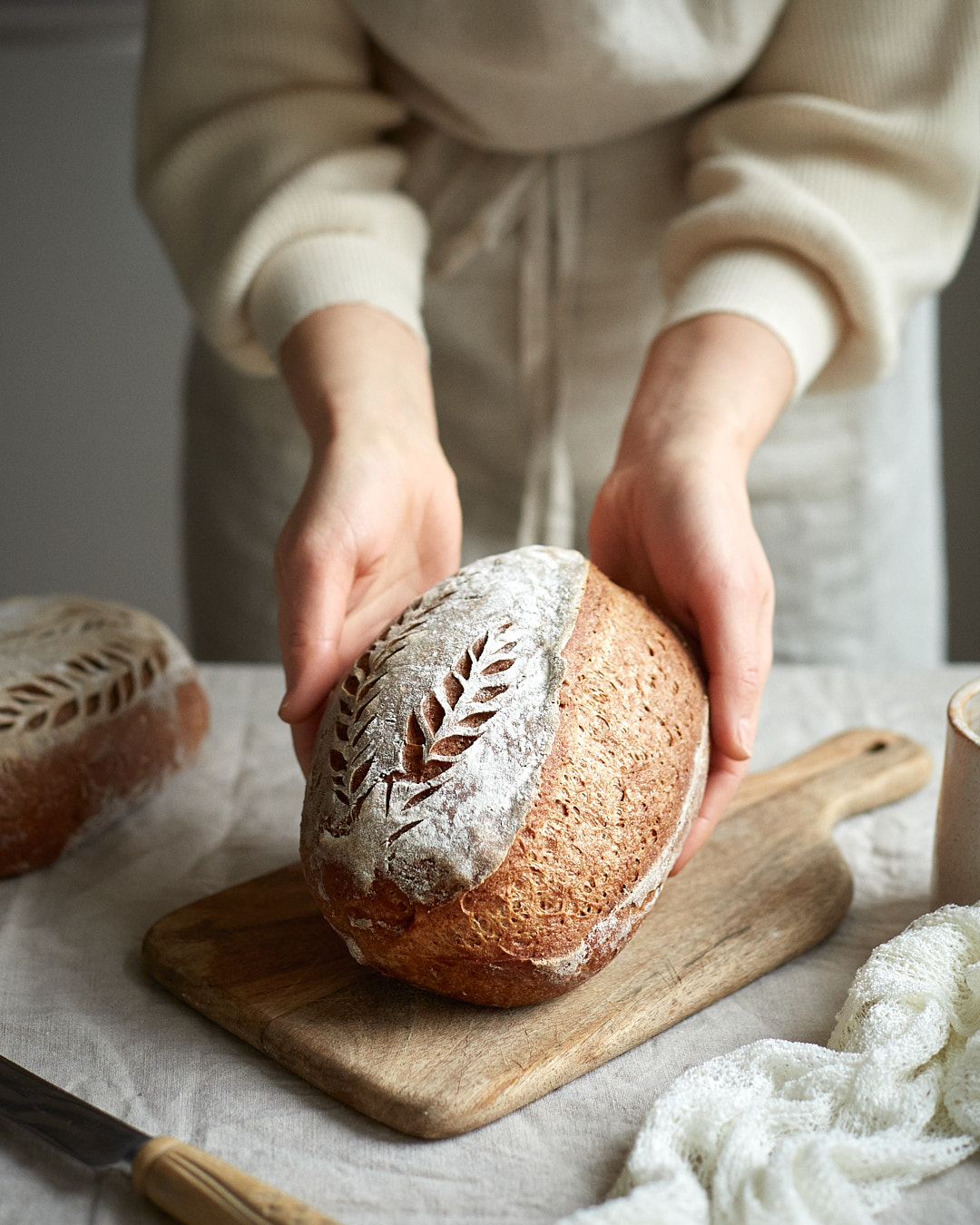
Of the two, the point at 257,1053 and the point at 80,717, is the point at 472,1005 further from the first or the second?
the point at 80,717

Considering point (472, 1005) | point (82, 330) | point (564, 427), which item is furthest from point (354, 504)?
point (82, 330)

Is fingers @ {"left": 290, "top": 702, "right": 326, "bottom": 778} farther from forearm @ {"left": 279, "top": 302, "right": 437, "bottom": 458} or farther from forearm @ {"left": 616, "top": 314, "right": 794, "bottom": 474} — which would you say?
forearm @ {"left": 616, "top": 314, "right": 794, "bottom": 474}

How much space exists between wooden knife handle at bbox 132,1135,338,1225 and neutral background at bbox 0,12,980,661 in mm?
3331

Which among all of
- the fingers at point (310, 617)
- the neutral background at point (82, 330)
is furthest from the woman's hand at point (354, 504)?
the neutral background at point (82, 330)

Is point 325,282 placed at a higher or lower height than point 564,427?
higher

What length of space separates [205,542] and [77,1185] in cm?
131

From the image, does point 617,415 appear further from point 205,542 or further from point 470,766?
point 470,766

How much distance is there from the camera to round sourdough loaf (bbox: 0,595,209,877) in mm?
1095

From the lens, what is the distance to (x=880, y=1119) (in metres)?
0.74

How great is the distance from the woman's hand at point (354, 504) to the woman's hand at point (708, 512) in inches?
7.5

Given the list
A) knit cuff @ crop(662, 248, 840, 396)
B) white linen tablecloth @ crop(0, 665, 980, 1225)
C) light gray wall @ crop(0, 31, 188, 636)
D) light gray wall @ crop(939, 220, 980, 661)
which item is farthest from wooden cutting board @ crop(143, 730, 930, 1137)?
light gray wall @ crop(0, 31, 188, 636)

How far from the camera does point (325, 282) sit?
4.44ft

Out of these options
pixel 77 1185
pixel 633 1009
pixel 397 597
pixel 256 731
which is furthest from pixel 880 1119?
pixel 256 731

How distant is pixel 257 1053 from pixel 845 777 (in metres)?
0.69
